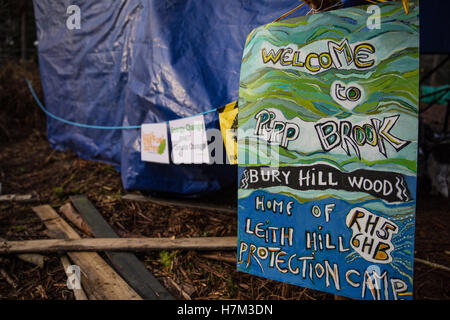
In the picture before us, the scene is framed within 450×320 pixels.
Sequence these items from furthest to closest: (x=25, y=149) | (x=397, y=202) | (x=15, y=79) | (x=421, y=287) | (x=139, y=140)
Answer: (x=15, y=79)
(x=25, y=149)
(x=139, y=140)
(x=421, y=287)
(x=397, y=202)

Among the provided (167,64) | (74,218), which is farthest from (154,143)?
(74,218)

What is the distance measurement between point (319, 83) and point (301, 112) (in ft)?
0.54

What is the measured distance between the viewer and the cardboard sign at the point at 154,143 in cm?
253

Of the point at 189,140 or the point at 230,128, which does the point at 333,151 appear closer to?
the point at 230,128

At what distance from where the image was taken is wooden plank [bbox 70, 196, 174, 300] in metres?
1.99


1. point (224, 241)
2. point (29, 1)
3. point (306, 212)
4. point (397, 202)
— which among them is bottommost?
point (224, 241)

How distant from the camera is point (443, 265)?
226 centimetres

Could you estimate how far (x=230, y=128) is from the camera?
6.74 feet

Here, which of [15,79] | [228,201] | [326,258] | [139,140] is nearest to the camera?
[326,258]

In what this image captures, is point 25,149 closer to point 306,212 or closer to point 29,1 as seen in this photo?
point 306,212

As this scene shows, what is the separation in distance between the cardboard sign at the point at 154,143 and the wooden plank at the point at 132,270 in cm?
73

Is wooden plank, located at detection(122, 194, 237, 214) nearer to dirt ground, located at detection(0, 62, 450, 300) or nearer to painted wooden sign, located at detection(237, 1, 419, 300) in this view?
dirt ground, located at detection(0, 62, 450, 300)

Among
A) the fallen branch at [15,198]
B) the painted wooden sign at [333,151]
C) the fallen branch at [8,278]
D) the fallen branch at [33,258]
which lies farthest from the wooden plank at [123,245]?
the fallen branch at [15,198]

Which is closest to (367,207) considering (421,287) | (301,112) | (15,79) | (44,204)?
(301,112)
